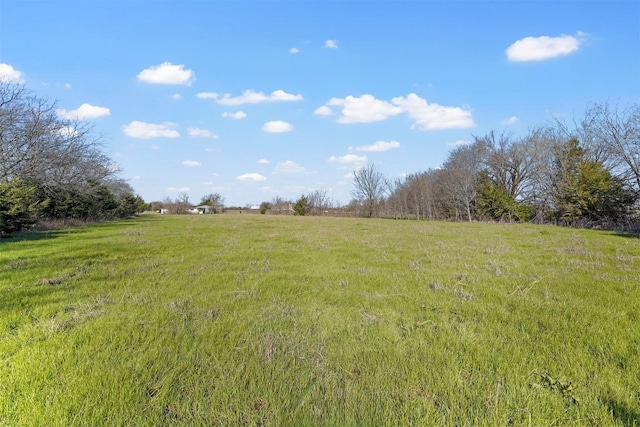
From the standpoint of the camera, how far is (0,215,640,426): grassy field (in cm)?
211

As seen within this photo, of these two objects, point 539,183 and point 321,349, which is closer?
point 321,349

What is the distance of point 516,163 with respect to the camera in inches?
1358

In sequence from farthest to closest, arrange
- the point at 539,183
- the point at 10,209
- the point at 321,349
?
1. the point at 539,183
2. the point at 10,209
3. the point at 321,349

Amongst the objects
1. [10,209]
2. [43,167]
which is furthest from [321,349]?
[43,167]

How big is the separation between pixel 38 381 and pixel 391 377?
281cm

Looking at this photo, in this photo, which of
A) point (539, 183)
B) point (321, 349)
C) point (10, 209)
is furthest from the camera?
point (539, 183)

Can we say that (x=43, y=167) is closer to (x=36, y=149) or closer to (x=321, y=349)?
(x=36, y=149)

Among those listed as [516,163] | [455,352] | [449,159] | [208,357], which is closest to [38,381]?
[208,357]

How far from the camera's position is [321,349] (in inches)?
118

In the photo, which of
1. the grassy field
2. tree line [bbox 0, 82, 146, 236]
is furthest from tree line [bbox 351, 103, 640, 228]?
tree line [bbox 0, 82, 146, 236]

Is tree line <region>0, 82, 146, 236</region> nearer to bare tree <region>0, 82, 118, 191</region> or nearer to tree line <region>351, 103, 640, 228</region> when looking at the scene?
bare tree <region>0, 82, 118, 191</region>

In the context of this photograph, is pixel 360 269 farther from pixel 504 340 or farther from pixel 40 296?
pixel 40 296

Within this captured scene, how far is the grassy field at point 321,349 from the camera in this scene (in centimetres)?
211

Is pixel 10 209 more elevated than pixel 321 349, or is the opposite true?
pixel 10 209
